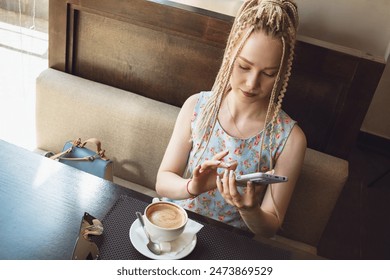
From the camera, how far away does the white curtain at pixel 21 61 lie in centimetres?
196

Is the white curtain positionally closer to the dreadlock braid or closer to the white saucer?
the dreadlock braid

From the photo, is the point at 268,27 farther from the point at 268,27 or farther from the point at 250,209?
the point at 250,209

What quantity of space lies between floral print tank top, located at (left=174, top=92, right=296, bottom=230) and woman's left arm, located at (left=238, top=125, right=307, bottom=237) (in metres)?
0.03

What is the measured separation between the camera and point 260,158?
142 cm

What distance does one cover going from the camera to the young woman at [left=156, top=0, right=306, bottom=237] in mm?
1239

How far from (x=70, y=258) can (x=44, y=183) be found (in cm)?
29

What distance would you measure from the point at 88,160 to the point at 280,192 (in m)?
0.72

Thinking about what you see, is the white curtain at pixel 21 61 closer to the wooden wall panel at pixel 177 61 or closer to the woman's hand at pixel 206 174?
the wooden wall panel at pixel 177 61

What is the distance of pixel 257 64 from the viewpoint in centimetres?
124

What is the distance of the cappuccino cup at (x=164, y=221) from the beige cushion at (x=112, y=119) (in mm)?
637

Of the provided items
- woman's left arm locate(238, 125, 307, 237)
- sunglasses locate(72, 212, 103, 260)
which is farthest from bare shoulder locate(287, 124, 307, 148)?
sunglasses locate(72, 212, 103, 260)

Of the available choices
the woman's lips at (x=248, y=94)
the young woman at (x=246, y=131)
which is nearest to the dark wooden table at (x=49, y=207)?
the young woman at (x=246, y=131)

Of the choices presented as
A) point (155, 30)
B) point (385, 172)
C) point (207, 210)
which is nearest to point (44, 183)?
point (207, 210)
